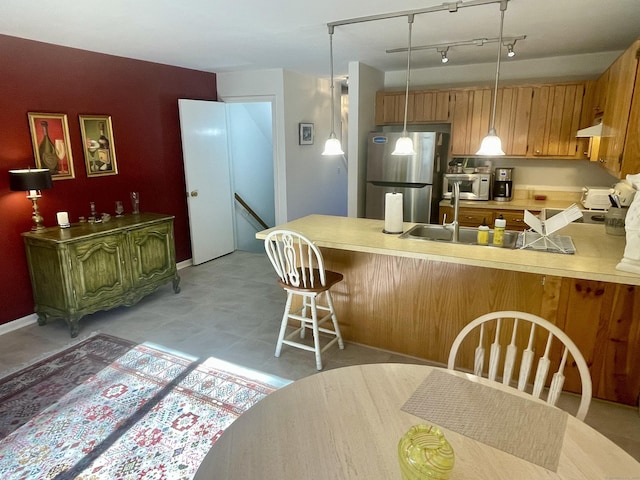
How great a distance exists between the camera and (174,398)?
2506 millimetres

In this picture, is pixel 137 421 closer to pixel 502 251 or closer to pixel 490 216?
pixel 502 251

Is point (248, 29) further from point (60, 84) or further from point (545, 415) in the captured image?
point (545, 415)

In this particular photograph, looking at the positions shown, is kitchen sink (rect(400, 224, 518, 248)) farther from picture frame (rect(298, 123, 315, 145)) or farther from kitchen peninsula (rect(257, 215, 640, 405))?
picture frame (rect(298, 123, 315, 145))

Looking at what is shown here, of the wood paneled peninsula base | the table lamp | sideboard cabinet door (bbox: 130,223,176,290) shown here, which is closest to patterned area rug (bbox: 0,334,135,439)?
the wood paneled peninsula base

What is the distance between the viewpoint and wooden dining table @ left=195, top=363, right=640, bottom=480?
1.00m

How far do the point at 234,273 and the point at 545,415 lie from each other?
158 inches

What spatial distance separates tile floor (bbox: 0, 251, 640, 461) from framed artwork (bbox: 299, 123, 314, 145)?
2.03 metres

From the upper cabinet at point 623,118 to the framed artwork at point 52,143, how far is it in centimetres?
435

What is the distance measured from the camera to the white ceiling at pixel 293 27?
2559 mm

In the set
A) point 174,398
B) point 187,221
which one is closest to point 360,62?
point 187,221

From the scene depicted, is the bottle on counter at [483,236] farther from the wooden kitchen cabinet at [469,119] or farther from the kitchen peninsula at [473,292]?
the wooden kitchen cabinet at [469,119]

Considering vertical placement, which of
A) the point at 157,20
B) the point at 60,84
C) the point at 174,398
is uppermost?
the point at 157,20

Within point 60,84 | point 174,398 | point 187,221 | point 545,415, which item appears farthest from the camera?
point 187,221

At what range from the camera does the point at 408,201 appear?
187 inches
